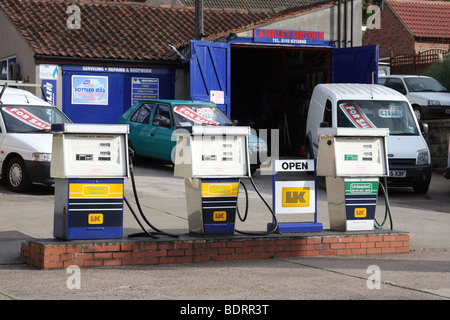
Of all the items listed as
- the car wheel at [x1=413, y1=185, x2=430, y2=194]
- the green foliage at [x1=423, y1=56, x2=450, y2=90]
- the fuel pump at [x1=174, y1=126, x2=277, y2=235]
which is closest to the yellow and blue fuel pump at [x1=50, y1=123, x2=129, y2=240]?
the fuel pump at [x1=174, y1=126, x2=277, y2=235]

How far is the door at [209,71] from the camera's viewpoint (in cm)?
2052

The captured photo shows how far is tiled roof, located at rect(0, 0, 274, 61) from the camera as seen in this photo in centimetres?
2142

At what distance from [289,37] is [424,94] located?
451 cm

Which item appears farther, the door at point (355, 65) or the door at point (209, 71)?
the door at point (355, 65)

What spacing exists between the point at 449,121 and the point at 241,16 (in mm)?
8667

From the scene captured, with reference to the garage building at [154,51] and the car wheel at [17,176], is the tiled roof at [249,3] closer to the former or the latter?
the garage building at [154,51]

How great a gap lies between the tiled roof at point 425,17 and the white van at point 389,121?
64.4 feet

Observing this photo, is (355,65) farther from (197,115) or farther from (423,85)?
(197,115)

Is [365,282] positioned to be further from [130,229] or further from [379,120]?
[379,120]

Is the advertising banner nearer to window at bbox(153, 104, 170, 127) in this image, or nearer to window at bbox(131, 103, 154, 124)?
window at bbox(131, 103, 154, 124)

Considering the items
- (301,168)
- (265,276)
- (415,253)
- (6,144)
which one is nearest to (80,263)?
(265,276)

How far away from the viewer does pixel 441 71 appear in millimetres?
26609

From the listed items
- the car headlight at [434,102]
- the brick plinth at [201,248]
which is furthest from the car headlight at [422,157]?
the car headlight at [434,102]

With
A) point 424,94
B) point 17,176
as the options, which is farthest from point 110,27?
point 17,176
